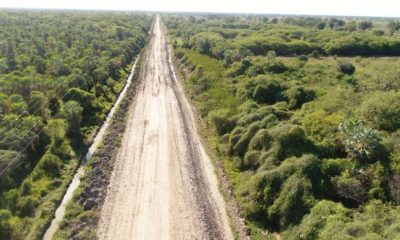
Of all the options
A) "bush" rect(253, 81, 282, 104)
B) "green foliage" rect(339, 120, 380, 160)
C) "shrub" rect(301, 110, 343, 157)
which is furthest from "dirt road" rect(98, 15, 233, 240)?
"green foliage" rect(339, 120, 380, 160)

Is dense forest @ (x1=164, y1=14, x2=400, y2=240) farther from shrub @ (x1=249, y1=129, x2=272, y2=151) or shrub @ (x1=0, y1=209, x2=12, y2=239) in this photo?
shrub @ (x1=0, y1=209, x2=12, y2=239)

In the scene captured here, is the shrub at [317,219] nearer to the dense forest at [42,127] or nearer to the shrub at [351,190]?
the shrub at [351,190]

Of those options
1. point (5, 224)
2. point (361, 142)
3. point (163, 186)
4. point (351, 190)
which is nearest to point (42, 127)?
point (5, 224)

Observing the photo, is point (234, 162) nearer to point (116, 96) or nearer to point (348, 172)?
point (348, 172)

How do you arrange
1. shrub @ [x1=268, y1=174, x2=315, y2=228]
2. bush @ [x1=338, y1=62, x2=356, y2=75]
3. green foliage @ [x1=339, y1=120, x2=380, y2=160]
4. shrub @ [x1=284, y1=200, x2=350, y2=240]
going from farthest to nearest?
bush @ [x1=338, y1=62, x2=356, y2=75]
green foliage @ [x1=339, y1=120, x2=380, y2=160]
shrub @ [x1=268, y1=174, x2=315, y2=228]
shrub @ [x1=284, y1=200, x2=350, y2=240]

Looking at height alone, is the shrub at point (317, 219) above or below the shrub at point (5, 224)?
above

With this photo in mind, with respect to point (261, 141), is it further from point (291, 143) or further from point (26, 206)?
point (26, 206)

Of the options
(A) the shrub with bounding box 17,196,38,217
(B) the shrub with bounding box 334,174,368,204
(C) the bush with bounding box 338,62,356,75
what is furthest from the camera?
(C) the bush with bounding box 338,62,356,75

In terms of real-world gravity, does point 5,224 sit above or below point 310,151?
below

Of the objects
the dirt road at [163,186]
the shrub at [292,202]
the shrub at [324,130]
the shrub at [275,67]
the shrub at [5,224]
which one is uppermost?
the shrub at [275,67]

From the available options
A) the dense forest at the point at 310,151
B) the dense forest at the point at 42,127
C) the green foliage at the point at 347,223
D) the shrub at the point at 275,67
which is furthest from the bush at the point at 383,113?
the dense forest at the point at 42,127
